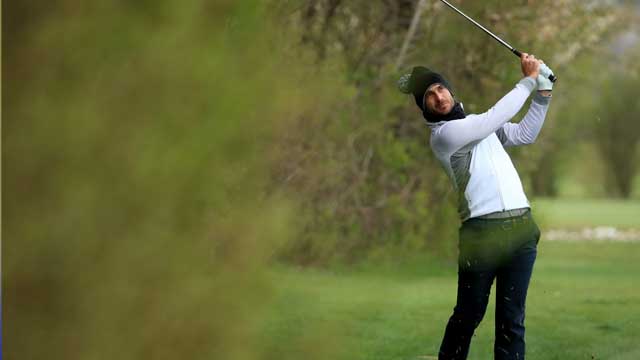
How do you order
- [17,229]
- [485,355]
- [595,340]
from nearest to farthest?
1. [17,229]
2. [485,355]
3. [595,340]

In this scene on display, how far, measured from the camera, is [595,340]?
9.62m

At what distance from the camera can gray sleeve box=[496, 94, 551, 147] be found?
20.5ft

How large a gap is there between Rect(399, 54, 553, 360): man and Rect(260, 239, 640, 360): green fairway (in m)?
0.70

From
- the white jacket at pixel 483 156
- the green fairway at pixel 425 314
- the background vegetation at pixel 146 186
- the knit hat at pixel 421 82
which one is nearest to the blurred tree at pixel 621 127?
the green fairway at pixel 425 314

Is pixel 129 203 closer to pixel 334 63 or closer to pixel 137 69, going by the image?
pixel 137 69

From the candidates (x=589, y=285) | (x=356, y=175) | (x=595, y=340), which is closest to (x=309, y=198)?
(x=356, y=175)

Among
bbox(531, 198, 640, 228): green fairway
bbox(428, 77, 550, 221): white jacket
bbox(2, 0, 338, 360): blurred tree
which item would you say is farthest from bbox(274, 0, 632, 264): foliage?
bbox(2, 0, 338, 360): blurred tree

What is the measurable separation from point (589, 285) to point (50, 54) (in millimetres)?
12865

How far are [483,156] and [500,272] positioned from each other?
1.78 feet

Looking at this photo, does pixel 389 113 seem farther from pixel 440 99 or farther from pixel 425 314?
pixel 440 99

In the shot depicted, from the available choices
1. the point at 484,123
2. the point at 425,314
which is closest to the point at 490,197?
the point at 484,123

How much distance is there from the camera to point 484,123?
5938 millimetres

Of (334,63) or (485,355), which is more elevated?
(334,63)

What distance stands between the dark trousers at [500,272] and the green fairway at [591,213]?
63.7 feet
